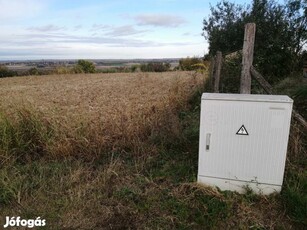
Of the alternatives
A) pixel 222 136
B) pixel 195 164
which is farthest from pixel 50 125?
pixel 222 136

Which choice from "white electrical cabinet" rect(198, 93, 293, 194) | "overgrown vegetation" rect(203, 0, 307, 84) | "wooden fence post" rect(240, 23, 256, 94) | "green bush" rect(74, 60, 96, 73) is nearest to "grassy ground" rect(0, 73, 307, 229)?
"white electrical cabinet" rect(198, 93, 293, 194)

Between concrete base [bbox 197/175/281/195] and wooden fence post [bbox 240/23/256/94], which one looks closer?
concrete base [bbox 197/175/281/195]

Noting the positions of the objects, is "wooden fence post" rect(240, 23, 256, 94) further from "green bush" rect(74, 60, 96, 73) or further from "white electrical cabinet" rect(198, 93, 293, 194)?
"green bush" rect(74, 60, 96, 73)

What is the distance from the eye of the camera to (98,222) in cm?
296

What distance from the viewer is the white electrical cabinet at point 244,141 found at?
299cm

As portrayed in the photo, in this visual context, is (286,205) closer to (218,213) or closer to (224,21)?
(218,213)

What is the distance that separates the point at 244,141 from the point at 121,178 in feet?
5.67

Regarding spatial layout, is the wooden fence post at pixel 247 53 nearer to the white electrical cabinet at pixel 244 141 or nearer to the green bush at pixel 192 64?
the white electrical cabinet at pixel 244 141

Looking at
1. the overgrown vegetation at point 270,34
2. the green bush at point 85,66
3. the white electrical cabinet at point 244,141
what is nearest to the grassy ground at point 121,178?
the white electrical cabinet at point 244,141

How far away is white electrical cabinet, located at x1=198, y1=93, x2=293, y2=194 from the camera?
2.99m

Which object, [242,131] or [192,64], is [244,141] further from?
[192,64]

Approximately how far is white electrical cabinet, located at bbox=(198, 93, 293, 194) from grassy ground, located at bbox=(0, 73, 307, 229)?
0.61 feet

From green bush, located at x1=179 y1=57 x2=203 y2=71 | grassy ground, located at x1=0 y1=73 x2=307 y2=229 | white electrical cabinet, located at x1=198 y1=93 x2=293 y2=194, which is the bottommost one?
grassy ground, located at x1=0 y1=73 x2=307 y2=229

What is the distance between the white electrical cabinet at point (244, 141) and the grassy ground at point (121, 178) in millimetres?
187
